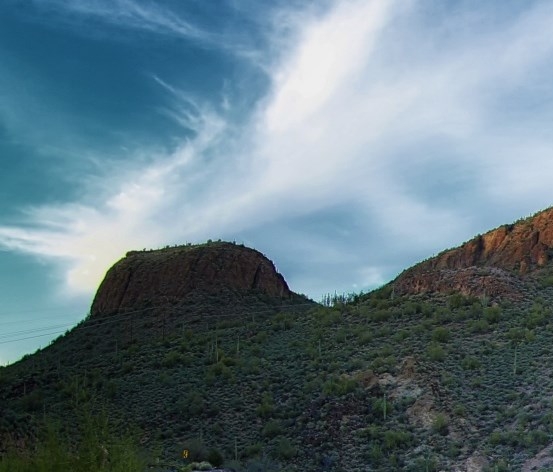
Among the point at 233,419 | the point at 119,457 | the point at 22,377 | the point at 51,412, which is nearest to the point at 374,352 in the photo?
the point at 233,419

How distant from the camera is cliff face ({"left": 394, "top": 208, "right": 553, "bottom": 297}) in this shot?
171ft

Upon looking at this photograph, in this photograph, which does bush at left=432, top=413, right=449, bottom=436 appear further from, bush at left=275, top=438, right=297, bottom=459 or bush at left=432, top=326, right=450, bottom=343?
bush at left=432, top=326, right=450, bottom=343

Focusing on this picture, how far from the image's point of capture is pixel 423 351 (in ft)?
142

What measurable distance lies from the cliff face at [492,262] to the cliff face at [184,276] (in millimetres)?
13697

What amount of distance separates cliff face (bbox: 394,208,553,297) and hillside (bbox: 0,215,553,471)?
0.15 metres

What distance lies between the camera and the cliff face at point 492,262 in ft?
171

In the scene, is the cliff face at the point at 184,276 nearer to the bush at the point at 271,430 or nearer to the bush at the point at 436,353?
the bush at the point at 436,353

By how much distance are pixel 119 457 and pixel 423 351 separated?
30.2 metres

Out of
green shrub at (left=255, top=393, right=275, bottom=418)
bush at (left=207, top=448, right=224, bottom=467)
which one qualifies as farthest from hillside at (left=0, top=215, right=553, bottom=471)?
bush at (left=207, top=448, right=224, bottom=467)

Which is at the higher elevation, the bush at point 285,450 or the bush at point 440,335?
the bush at point 440,335

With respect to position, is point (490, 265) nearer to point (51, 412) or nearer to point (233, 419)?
point (233, 419)

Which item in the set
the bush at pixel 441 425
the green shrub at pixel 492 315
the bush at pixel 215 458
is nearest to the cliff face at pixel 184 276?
the green shrub at pixel 492 315

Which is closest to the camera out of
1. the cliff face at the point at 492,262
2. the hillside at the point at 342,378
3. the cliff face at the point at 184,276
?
the hillside at the point at 342,378

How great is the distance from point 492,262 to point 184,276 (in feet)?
86.6
